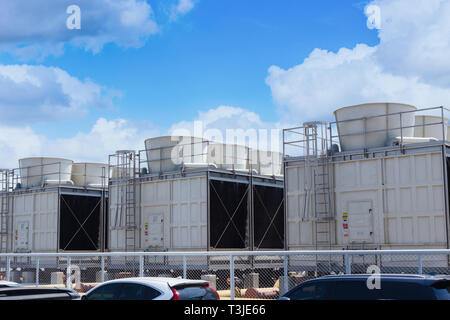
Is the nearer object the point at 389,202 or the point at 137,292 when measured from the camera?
the point at 137,292

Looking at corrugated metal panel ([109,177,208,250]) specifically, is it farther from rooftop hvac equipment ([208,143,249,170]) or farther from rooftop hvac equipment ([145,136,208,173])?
rooftop hvac equipment ([208,143,249,170])

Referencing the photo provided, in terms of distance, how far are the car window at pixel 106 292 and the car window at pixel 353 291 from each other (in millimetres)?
4437

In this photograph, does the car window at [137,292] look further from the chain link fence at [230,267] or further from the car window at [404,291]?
the car window at [404,291]

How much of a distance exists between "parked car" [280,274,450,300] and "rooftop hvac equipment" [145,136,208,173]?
15.9 m

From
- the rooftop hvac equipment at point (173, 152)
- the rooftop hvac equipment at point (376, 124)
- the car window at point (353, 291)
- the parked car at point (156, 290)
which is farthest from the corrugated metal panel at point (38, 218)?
the car window at point (353, 291)

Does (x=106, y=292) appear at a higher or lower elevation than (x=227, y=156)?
lower

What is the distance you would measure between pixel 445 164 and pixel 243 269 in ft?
32.6

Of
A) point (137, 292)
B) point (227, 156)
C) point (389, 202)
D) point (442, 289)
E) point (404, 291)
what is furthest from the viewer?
point (227, 156)

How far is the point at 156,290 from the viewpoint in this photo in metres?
10.9

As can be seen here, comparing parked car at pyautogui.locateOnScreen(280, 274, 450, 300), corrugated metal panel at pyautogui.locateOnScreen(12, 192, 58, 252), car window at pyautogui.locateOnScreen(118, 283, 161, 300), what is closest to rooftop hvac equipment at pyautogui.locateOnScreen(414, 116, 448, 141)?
parked car at pyautogui.locateOnScreen(280, 274, 450, 300)

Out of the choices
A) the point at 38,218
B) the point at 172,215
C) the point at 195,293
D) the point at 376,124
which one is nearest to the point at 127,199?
the point at 172,215

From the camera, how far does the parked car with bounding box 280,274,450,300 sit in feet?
28.4

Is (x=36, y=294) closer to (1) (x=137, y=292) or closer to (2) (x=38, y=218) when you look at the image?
(1) (x=137, y=292)

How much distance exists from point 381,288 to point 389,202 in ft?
34.9
